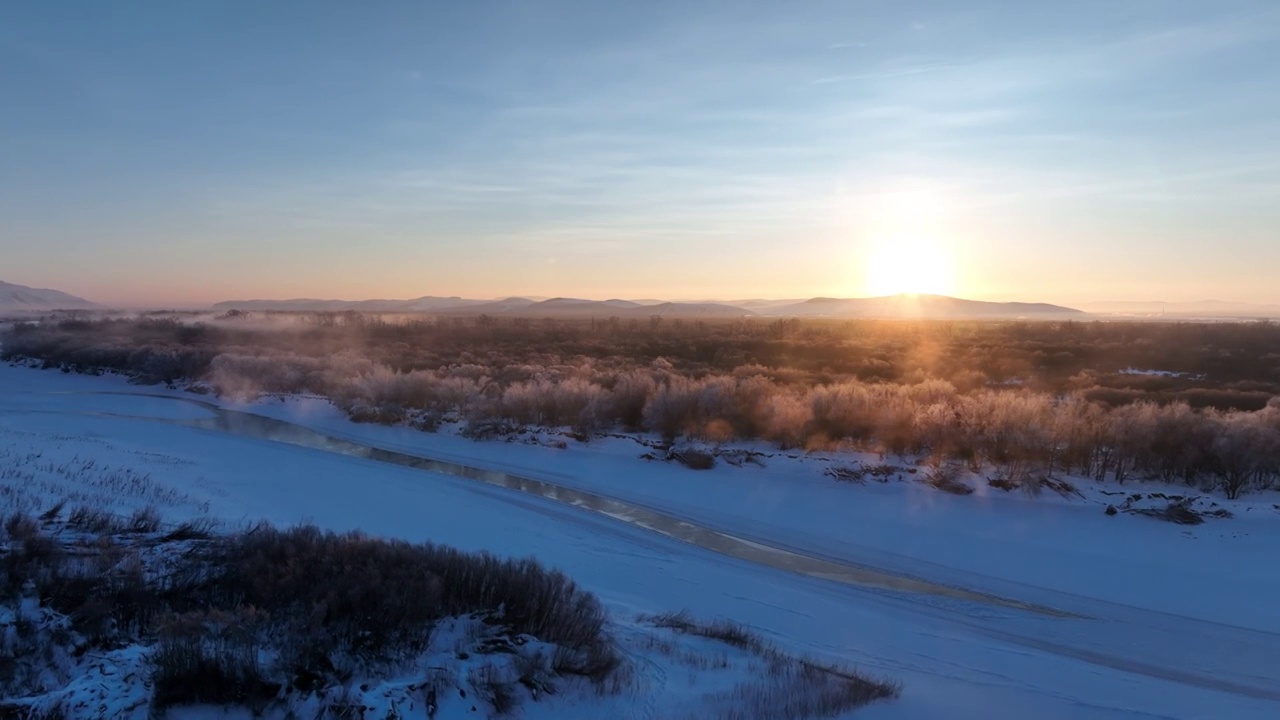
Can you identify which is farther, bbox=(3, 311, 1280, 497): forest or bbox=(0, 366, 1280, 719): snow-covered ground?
bbox=(3, 311, 1280, 497): forest

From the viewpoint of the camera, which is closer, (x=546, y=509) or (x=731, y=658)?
(x=731, y=658)

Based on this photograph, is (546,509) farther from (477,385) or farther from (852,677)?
(477,385)

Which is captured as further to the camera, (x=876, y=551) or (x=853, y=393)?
(x=853, y=393)

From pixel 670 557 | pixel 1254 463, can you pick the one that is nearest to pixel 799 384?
pixel 1254 463

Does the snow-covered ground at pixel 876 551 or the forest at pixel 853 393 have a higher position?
the forest at pixel 853 393

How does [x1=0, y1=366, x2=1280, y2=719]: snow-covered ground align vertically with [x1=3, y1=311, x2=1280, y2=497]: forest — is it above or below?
below

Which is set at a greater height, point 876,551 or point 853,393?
point 853,393

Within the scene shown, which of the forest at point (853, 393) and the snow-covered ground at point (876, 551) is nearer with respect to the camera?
the snow-covered ground at point (876, 551)

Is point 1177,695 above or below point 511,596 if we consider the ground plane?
below
